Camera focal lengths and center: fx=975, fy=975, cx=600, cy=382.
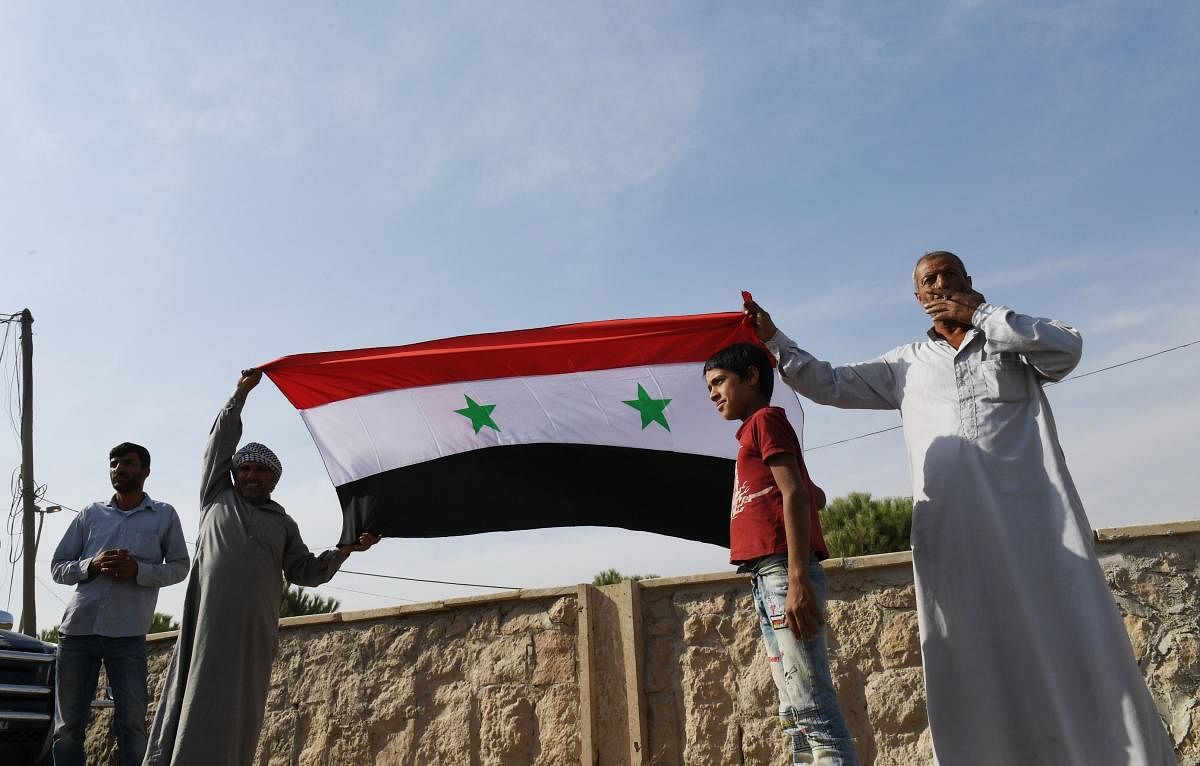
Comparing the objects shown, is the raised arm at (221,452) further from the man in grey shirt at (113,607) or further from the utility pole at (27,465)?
the utility pole at (27,465)

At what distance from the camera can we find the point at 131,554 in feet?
16.6

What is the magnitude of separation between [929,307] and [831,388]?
45 cm

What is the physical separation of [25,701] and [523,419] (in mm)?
3602

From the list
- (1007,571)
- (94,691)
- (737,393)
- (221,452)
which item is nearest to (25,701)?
(94,691)

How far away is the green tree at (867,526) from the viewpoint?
16.6 m

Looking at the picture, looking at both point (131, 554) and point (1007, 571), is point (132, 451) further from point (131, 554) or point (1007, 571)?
point (1007, 571)

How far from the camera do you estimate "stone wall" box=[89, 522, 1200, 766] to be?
4.18m

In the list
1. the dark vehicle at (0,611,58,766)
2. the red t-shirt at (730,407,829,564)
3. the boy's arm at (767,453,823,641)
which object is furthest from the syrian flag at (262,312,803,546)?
the dark vehicle at (0,611,58,766)

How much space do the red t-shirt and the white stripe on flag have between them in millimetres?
1363

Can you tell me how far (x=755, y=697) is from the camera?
4781mm

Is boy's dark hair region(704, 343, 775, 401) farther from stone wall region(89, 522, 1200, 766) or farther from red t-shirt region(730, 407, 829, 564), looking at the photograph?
stone wall region(89, 522, 1200, 766)

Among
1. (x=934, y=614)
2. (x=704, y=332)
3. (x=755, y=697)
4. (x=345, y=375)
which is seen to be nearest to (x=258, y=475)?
(x=345, y=375)

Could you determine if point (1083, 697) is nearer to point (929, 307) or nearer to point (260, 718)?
point (929, 307)

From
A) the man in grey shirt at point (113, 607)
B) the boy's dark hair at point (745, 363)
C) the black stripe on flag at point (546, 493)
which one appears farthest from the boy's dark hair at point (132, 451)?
the boy's dark hair at point (745, 363)
